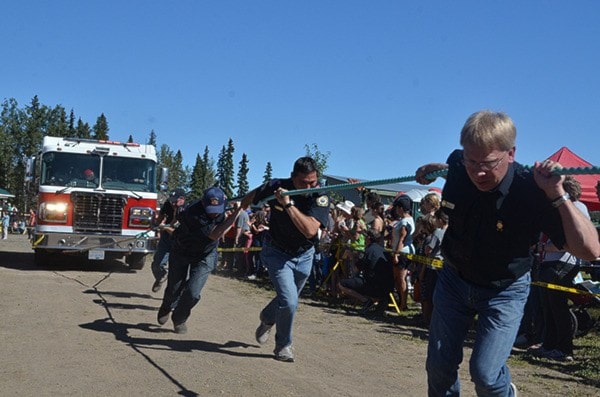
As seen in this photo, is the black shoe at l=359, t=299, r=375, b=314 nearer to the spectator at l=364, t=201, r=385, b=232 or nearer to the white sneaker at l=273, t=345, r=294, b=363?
the spectator at l=364, t=201, r=385, b=232

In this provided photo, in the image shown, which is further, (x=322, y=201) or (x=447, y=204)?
(x=322, y=201)

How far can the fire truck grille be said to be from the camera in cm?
1655

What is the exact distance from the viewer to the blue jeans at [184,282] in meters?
8.25

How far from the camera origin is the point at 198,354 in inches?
Result: 285

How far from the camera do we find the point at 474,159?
12.1 ft

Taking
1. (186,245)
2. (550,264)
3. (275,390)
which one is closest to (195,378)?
(275,390)

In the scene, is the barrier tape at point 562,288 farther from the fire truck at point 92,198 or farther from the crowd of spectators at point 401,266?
the fire truck at point 92,198

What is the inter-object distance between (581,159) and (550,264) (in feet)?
25.5

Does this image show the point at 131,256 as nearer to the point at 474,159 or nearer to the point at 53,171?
the point at 53,171

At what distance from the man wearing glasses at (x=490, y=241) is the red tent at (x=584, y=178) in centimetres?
1158

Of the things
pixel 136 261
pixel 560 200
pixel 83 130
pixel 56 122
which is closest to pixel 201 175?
pixel 83 130

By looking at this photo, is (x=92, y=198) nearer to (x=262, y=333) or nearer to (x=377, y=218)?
(x=377, y=218)

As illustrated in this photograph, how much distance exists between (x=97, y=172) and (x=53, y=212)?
56.5 inches

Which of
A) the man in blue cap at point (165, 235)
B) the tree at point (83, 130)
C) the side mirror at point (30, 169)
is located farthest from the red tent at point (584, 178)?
the tree at point (83, 130)
